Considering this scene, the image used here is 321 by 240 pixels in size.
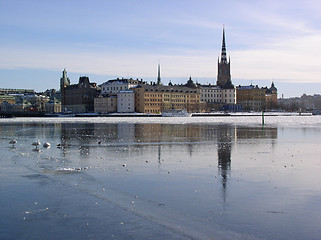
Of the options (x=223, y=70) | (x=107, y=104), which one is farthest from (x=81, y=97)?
(x=223, y=70)

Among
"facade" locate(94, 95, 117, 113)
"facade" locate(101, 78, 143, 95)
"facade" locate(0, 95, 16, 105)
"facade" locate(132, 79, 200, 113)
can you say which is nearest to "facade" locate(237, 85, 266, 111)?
"facade" locate(132, 79, 200, 113)

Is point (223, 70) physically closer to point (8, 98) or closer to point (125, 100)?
point (125, 100)

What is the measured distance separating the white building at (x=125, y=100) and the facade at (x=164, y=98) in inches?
62.1

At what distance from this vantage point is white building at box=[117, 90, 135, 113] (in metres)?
136

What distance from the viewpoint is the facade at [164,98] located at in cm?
13462

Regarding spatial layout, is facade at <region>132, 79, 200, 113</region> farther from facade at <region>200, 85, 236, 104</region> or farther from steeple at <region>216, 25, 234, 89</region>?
steeple at <region>216, 25, 234, 89</region>

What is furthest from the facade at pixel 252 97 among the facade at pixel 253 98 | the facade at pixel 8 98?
the facade at pixel 8 98

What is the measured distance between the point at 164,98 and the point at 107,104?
19593mm

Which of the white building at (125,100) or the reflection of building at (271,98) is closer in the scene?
the white building at (125,100)

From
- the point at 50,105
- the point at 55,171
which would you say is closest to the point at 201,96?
the point at 50,105

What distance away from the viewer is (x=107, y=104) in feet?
456

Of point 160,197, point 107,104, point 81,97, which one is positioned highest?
point 81,97

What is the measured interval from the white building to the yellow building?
5.18 ft

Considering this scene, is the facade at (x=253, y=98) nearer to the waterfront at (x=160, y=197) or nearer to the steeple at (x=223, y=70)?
the steeple at (x=223, y=70)
